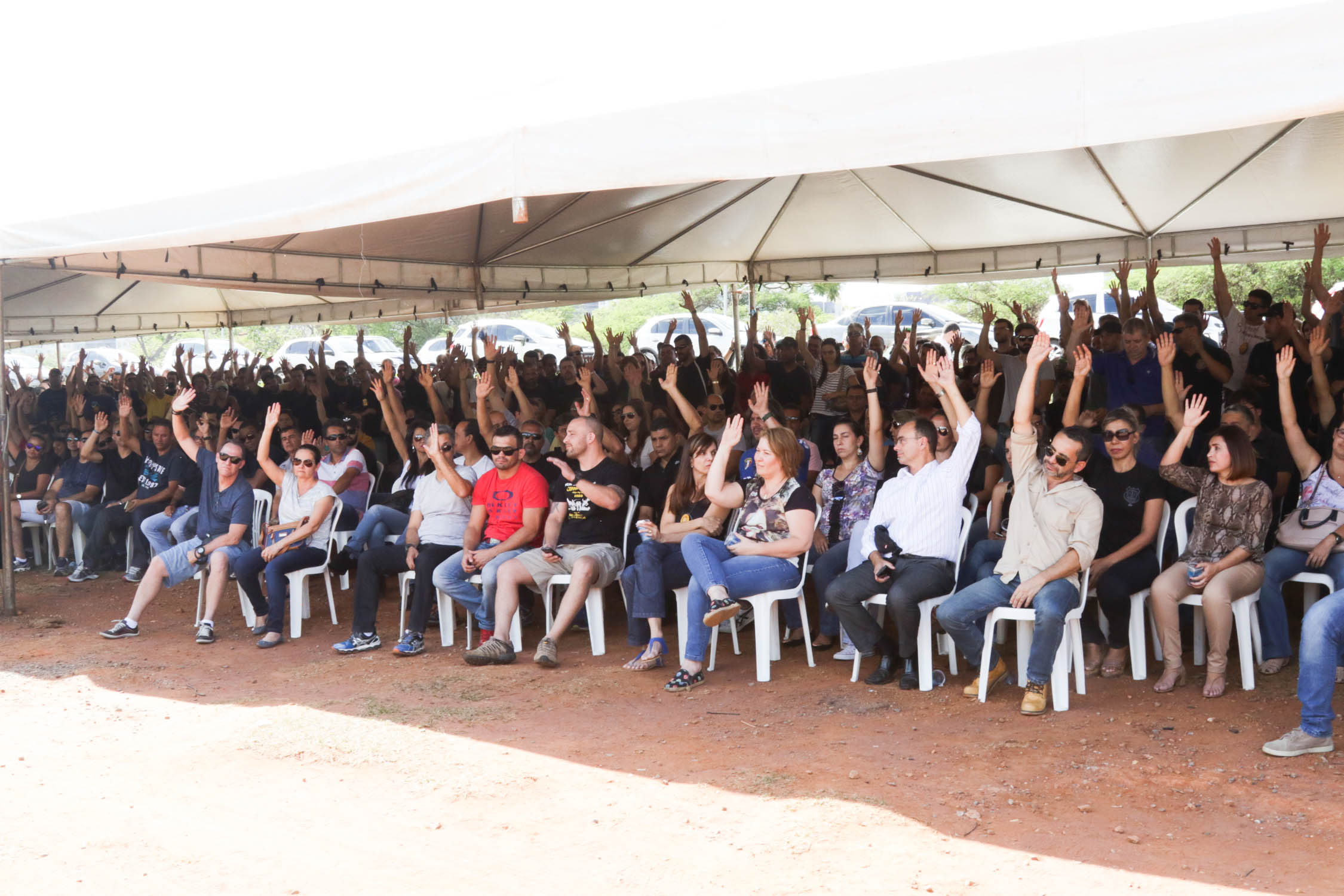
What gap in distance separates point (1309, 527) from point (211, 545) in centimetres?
574

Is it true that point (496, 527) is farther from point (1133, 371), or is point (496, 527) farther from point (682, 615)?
point (1133, 371)

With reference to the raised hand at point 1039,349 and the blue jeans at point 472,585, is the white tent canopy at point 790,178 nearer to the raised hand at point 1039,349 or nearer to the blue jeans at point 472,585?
the raised hand at point 1039,349

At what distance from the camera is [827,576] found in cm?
564

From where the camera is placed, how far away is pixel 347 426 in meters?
8.53

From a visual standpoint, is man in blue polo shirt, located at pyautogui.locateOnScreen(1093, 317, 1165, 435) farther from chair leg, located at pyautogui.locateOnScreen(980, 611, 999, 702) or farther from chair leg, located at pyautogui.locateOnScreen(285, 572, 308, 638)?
chair leg, located at pyautogui.locateOnScreen(285, 572, 308, 638)

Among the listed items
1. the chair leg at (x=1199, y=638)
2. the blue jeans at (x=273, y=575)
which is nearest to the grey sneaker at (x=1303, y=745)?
the chair leg at (x=1199, y=638)

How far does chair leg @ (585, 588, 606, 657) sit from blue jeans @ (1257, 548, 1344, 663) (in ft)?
10.00

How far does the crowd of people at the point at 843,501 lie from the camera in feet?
15.6

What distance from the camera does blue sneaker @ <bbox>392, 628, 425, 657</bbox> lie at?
6.06 meters

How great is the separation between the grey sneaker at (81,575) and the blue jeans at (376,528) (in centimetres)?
280

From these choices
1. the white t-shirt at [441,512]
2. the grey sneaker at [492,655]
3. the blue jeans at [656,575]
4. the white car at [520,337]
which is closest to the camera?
the blue jeans at [656,575]

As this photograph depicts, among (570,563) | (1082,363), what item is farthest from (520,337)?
(1082,363)

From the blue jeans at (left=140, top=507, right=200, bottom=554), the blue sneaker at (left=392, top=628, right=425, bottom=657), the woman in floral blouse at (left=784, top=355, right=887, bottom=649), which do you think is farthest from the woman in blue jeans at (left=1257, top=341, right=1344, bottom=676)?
the blue jeans at (left=140, top=507, right=200, bottom=554)

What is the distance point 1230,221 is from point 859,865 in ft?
25.7
